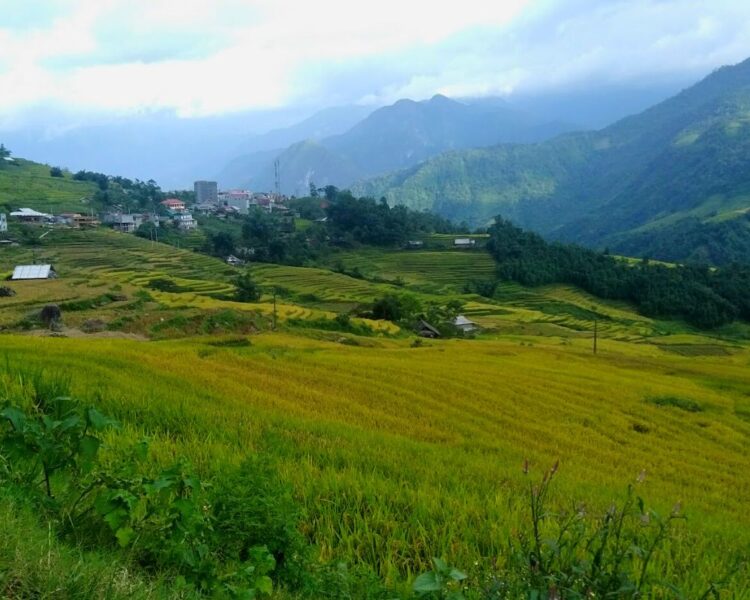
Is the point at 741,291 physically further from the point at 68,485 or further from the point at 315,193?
the point at 315,193

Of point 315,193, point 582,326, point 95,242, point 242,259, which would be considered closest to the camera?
point 582,326

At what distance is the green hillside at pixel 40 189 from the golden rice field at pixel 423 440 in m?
106

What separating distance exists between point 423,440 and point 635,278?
89.4 meters

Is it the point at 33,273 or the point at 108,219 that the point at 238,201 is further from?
the point at 33,273

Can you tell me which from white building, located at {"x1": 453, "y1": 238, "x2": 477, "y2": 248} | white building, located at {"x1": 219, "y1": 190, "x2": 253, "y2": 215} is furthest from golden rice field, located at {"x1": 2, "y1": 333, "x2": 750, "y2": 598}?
white building, located at {"x1": 219, "y1": 190, "x2": 253, "y2": 215}

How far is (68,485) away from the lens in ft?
10.9

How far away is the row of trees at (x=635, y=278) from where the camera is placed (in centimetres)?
8218

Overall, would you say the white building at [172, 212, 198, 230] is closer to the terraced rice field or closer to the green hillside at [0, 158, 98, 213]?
the green hillside at [0, 158, 98, 213]

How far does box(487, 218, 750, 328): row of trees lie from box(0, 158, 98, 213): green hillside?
78196 mm

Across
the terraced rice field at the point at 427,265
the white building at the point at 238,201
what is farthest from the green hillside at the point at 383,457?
the white building at the point at 238,201

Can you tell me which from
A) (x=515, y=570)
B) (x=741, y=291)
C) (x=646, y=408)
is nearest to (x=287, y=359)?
(x=646, y=408)

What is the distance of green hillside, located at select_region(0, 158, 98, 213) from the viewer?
10620 cm

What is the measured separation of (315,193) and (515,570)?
161837mm

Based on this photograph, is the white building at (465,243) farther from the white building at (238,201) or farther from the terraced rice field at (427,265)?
the white building at (238,201)
